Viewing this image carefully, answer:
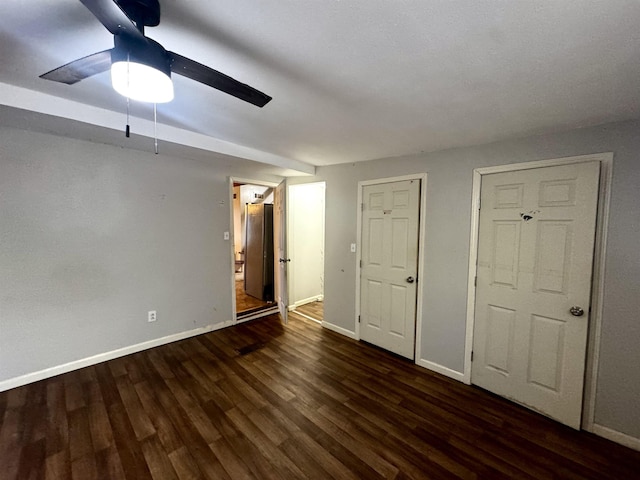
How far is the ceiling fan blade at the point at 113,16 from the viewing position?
760 mm

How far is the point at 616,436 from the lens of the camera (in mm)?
1779

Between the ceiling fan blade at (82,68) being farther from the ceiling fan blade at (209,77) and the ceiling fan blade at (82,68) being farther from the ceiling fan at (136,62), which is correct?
the ceiling fan blade at (209,77)

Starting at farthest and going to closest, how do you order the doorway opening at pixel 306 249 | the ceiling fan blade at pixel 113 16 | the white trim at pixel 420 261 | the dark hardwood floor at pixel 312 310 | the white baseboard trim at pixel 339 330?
the doorway opening at pixel 306 249 → the dark hardwood floor at pixel 312 310 → the white baseboard trim at pixel 339 330 → the white trim at pixel 420 261 → the ceiling fan blade at pixel 113 16

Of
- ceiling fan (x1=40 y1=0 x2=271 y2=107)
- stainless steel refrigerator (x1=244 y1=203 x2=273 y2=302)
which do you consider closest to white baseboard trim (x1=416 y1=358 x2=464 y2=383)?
stainless steel refrigerator (x1=244 y1=203 x2=273 y2=302)

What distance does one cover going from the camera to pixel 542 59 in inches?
44.6

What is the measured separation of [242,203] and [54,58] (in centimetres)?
502

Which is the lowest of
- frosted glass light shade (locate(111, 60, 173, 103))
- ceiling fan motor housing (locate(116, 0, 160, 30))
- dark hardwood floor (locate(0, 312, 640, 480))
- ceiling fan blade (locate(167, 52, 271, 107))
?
dark hardwood floor (locate(0, 312, 640, 480))

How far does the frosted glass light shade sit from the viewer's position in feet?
3.13

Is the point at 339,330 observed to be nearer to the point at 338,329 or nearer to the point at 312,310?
the point at 338,329

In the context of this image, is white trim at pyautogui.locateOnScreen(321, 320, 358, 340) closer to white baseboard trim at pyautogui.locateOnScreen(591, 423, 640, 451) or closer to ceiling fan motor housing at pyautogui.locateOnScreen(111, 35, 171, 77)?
white baseboard trim at pyautogui.locateOnScreen(591, 423, 640, 451)

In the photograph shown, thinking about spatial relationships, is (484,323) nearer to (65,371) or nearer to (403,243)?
(403,243)

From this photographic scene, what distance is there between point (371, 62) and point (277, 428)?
2.35m

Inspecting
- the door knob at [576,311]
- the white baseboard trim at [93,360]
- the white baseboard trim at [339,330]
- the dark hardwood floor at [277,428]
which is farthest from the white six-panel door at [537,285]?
the white baseboard trim at [93,360]

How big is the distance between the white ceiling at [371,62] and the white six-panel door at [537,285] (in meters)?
0.47
